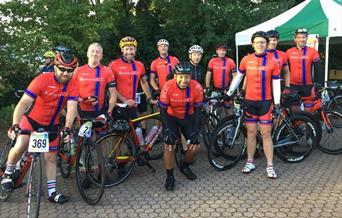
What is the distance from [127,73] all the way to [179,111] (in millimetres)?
1134

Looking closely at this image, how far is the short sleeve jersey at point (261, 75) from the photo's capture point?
18.3ft

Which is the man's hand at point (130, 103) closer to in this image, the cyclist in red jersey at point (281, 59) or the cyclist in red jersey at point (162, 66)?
the cyclist in red jersey at point (162, 66)

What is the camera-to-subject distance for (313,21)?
8.85 metres

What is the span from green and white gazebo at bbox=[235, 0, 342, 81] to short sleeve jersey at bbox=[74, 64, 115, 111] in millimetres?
5362

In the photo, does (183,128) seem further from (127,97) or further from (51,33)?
(51,33)

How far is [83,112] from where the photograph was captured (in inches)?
215

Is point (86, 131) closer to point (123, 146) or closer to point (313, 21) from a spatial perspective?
point (123, 146)

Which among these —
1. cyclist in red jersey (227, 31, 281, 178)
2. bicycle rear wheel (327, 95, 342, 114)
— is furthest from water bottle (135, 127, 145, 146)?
bicycle rear wheel (327, 95, 342, 114)

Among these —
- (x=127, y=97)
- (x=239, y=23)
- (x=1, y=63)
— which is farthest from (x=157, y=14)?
(x=127, y=97)

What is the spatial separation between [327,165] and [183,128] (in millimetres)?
2477

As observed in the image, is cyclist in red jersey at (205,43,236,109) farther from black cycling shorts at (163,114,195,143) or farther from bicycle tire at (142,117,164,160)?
black cycling shorts at (163,114,195,143)

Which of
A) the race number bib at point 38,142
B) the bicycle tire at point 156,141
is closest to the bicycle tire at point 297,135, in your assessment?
the bicycle tire at point 156,141

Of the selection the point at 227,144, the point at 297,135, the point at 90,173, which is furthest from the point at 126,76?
the point at 297,135

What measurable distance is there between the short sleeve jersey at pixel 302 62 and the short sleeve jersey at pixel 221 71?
1197 millimetres
